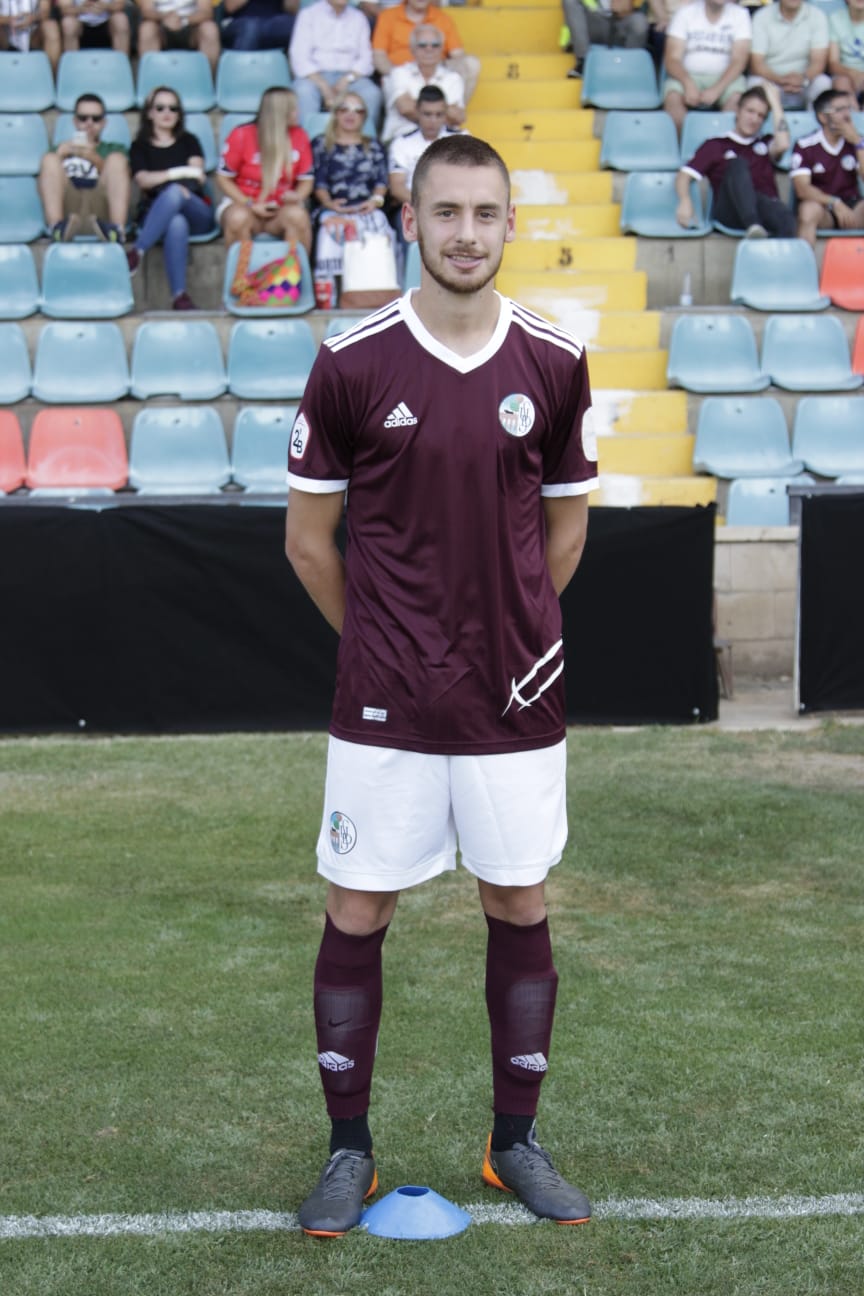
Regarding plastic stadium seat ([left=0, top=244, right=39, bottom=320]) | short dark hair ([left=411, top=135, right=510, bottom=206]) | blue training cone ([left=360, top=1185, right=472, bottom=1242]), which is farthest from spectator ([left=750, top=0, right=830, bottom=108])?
blue training cone ([left=360, top=1185, right=472, bottom=1242])

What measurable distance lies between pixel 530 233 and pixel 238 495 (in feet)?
16.2

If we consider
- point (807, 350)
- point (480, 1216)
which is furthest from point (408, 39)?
point (480, 1216)

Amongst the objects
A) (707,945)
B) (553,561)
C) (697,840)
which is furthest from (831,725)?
(553,561)

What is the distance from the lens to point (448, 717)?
362 centimetres

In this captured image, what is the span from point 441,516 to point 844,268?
11.5m

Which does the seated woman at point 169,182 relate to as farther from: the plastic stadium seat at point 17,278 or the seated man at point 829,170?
the seated man at point 829,170

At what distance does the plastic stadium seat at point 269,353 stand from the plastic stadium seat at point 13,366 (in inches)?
59.9

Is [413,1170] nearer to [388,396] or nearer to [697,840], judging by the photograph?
[388,396]

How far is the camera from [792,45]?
15.4 meters

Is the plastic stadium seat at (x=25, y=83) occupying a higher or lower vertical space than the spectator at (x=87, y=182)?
higher

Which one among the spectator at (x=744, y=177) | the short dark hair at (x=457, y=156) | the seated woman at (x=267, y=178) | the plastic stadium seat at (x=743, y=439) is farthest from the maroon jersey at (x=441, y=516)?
the spectator at (x=744, y=177)

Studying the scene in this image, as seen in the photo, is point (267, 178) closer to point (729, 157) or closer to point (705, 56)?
point (729, 157)

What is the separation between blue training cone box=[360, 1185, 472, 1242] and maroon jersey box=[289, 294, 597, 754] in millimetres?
972

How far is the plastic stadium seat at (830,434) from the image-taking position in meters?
13.0
